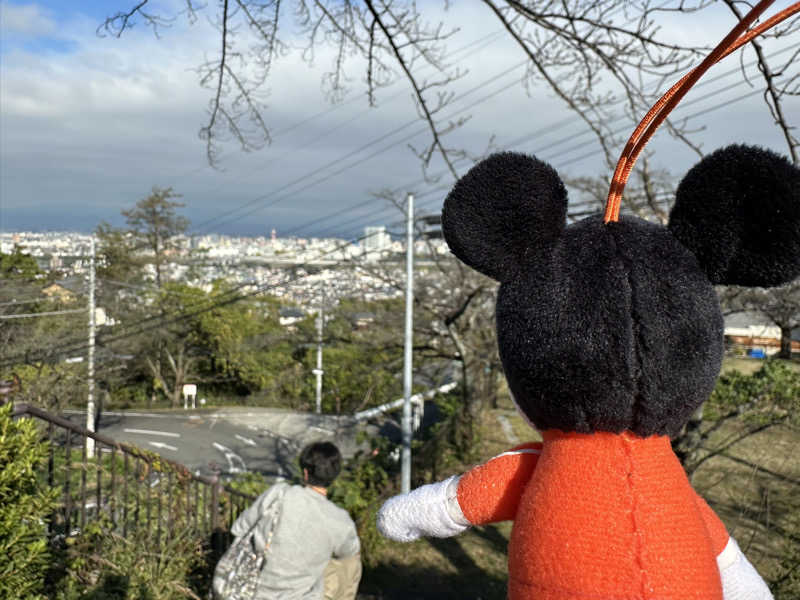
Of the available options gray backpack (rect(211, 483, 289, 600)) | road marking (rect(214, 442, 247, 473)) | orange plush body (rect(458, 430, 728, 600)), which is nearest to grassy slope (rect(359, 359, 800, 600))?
gray backpack (rect(211, 483, 289, 600))

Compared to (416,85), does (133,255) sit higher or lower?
higher

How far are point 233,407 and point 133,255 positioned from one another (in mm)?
9054

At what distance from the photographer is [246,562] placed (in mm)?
2680

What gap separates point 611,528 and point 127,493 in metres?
3.81

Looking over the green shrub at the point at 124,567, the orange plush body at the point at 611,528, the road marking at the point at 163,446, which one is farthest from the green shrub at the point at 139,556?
the road marking at the point at 163,446

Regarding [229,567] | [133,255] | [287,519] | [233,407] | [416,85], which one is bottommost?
[233,407]

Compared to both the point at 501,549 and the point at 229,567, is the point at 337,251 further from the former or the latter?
the point at 229,567

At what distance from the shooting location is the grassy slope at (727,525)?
13.7 ft

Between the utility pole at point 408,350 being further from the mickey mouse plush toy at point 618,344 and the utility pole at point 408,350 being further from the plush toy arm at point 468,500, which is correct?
the mickey mouse plush toy at point 618,344

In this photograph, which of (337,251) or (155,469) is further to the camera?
(337,251)

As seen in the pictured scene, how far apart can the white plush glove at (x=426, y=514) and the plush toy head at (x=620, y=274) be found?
0.25 m

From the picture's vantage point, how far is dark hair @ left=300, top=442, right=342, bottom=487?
3006mm

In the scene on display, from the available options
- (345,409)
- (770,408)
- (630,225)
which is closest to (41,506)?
(630,225)

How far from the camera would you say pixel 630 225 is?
3.76 feet
